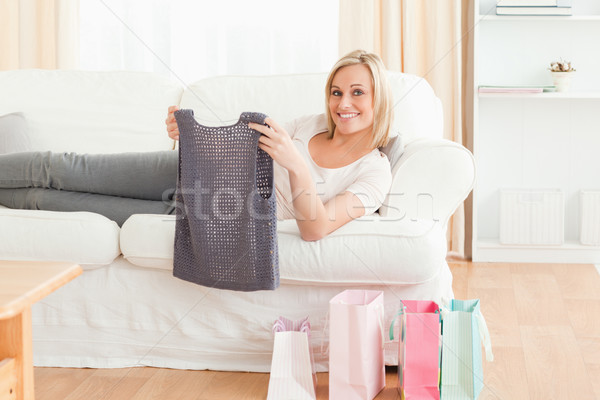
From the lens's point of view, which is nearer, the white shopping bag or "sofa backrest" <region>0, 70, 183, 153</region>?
the white shopping bag

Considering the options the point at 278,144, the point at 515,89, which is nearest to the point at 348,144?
the point at 278,144

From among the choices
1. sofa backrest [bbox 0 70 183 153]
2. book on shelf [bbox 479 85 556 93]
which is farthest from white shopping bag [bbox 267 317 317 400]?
book on shelf [bbox 479 85 556 93]

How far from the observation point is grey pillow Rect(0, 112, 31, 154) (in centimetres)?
239

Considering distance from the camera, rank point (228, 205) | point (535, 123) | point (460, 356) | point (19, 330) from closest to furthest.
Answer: point (19, 330), point (460, 356), point (228, 205), point (535, 123)

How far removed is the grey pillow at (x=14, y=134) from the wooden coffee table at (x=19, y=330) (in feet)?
4.30

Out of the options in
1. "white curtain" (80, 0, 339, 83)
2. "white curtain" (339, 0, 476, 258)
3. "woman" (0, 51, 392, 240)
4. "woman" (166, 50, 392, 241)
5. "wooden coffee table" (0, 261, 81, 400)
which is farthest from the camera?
"white curtain" (80, 0, 339, 83)

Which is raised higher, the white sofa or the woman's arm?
the woman's arm

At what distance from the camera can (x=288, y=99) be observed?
8.21 ft

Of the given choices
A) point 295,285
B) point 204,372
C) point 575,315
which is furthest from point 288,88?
point 575,315

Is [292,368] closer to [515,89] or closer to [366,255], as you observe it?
[366,255]

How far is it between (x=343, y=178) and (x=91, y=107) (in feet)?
3.89

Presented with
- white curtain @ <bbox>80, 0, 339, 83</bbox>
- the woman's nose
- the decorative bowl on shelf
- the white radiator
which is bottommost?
the white radiator

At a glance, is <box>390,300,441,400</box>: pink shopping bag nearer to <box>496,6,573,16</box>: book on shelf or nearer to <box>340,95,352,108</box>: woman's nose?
<box>340,95,352,108</box>: woman's nose

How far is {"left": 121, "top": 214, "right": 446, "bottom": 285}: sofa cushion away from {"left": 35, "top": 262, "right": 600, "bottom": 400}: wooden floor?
0.97 feet
